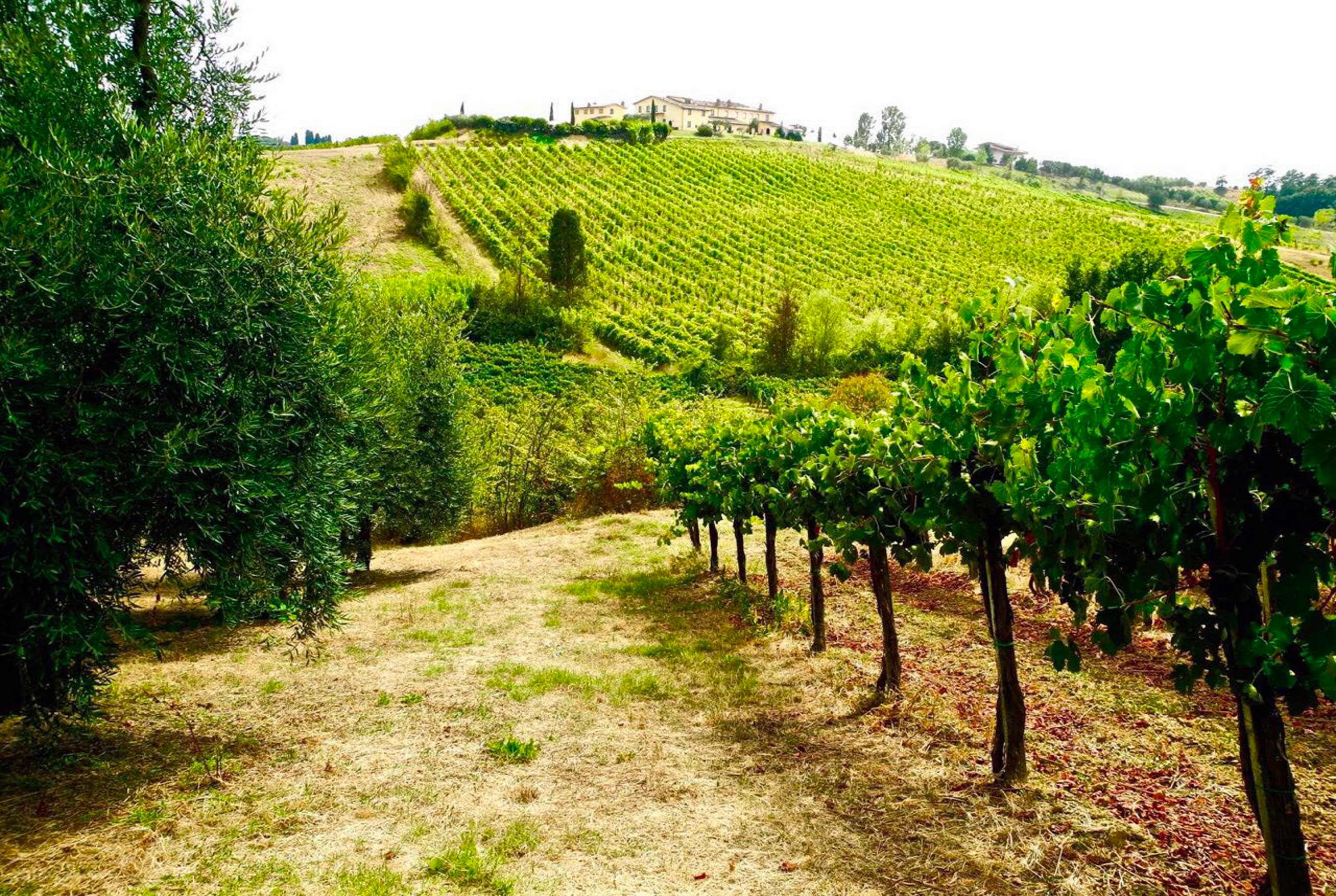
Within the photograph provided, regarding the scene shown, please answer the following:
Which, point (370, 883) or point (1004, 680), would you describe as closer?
point (370, 883)

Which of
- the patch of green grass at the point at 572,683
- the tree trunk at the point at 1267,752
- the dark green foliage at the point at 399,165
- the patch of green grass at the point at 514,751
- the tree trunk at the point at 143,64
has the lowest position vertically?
the patch of green grass at the point at 572,683

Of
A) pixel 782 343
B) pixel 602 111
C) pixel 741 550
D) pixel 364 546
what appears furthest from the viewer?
pixel 602 111

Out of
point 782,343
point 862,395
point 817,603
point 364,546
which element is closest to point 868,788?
point 817,603

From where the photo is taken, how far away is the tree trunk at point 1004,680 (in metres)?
7.07

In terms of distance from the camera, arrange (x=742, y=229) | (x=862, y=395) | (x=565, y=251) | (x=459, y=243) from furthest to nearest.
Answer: (x=742, y=229) < (x=459, y=243) < (x=565, y=251) < (x=862, y=395)

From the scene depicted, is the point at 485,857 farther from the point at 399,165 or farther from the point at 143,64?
the point at 399,165

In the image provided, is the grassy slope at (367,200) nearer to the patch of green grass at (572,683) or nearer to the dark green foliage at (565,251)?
the dark green foliage at (565,251)

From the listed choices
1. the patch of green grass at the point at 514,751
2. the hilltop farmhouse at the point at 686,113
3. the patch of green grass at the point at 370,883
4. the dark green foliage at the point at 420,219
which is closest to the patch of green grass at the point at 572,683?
the patch of green grass at the point at 514,751

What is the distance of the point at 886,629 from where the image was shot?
9.38 metres

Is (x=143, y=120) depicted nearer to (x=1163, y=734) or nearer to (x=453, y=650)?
(x=453, y=650)

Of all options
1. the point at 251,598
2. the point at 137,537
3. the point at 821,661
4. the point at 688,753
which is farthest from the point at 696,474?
the point at 137,537

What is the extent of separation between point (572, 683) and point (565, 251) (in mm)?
63794

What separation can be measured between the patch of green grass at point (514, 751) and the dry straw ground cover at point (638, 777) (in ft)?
0.09

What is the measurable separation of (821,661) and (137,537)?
9041 millimetres
